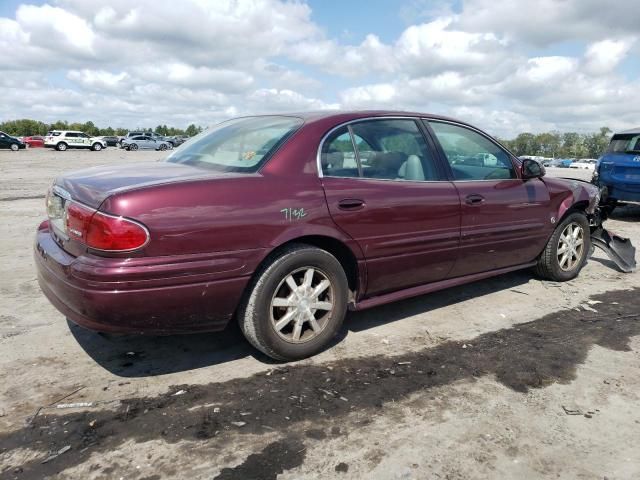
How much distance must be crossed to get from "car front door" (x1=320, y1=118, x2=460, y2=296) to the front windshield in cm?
35

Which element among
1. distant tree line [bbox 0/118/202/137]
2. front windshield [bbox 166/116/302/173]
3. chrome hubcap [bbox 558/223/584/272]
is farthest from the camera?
distant tree line [bbox 0/118/202/137]

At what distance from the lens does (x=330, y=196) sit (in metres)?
3.35

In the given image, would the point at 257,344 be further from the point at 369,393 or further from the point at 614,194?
the point at 614,194

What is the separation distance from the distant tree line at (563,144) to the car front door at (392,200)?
115449mm

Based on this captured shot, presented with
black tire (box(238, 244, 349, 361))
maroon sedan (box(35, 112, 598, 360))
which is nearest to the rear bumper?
maroon sedan (box(35, 112, 598, 360))

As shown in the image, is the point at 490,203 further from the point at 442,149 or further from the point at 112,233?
the point at 112,233

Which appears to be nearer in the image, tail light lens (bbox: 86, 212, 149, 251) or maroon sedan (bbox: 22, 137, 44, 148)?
tail light lens (bbox: 86, 212, 149, 251)

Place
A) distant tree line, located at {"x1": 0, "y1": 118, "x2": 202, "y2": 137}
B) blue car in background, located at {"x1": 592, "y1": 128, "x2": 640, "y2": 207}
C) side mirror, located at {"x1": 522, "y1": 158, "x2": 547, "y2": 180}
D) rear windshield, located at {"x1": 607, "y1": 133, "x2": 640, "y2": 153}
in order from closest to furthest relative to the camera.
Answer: side mirror, located at {"x1": 522, "y1": 158, "x2": 547, "y2": 180}
blue car in background, located at {"x1": 592, "y1": 128, "x2": 640, "y2": 207}
rear windshield, located at {"x1": 607, "y1": 133, "x2": 640, "y2": 153}
distant tree line, located at {"x1": 0, "y1": 118, "x2": 202, "y2": 137}

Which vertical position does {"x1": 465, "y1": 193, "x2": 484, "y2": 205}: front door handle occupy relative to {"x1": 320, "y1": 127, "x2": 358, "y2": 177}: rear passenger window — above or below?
below

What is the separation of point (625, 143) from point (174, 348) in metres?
8.62

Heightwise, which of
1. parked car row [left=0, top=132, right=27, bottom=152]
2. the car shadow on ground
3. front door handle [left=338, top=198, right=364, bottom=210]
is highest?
front door handle [left=338, top=198, right=364, bottom=210]

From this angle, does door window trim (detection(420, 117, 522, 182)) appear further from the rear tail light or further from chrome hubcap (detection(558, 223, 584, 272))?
the rear tail light

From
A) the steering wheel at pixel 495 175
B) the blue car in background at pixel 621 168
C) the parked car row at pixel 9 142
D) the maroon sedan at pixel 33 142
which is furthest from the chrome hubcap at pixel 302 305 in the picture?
the maroon sedan at pixel 33 142

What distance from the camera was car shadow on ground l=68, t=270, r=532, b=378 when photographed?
3.32 metres
